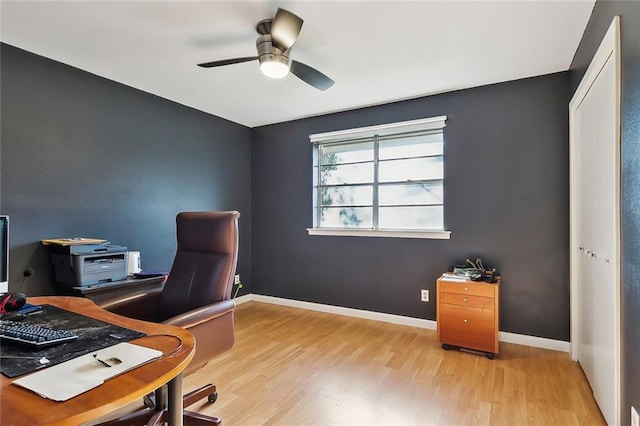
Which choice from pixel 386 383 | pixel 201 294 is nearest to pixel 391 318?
pixel 386 383

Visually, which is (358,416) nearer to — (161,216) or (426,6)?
(426,6)

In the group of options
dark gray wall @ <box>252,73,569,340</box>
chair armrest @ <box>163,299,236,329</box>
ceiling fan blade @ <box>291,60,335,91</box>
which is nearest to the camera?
chair armrest @ <box>163,299,236,329</box>

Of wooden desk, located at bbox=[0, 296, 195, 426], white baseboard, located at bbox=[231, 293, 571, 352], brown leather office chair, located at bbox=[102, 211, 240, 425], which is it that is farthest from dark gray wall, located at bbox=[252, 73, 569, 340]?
wooden desk, located at bbox=[0, 296, 195, 426]

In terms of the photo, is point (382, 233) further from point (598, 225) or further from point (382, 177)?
point (598, 225)

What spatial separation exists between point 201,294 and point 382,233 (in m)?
2.18

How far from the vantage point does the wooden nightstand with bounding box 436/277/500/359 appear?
2627mm

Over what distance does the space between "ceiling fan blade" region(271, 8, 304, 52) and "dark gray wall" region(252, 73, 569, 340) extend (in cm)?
186

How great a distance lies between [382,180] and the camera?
366 cm

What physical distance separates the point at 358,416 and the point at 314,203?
102 inches

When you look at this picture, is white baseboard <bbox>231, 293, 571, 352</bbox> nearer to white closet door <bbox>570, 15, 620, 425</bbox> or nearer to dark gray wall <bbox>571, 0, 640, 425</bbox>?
white closet door <bbox>570, 15, 620, 425</bbox>

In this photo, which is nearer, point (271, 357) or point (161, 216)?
point (271, 357)

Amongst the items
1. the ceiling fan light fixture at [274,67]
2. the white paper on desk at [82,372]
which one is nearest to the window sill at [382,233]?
the ceiling fan light fixture at [274,67]

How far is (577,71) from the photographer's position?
2430 mm

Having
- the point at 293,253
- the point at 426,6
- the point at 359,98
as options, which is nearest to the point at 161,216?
the point at 293,253
